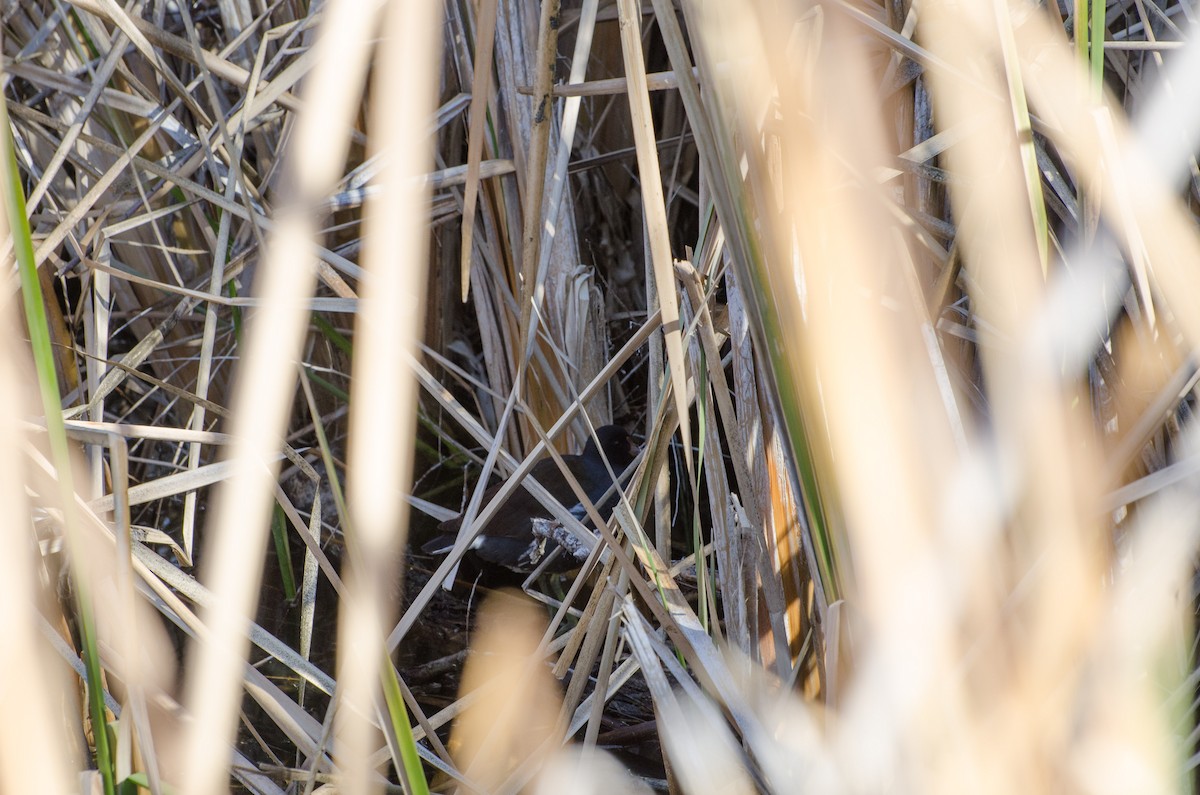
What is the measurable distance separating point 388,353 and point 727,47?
289 millimetres

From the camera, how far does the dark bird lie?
1.71 meters

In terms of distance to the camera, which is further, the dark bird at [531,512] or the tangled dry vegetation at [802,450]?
the dark bird at [531,512]

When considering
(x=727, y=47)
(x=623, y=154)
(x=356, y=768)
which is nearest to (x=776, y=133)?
(x=727, y=47)

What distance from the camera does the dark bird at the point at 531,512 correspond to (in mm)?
1714

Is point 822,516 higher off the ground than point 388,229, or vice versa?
point 388,229

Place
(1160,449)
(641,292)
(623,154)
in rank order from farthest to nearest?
(641,292)
(623,154)
(1160,449)

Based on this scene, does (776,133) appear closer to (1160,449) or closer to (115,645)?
(1160,449)

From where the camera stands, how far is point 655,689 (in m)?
0.79

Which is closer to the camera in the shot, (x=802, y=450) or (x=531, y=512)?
(x=802, y=450)

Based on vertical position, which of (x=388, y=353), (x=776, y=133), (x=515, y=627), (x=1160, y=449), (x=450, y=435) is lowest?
(x=515, y=627)

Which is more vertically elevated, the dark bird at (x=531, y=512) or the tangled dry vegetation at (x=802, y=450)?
the tangled dry vegetation at (x=802, y=450)

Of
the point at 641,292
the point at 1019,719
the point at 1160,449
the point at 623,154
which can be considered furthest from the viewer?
the point at 641,292

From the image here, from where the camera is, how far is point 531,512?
1.82 metres

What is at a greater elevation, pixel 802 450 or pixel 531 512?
pixel 802 450
